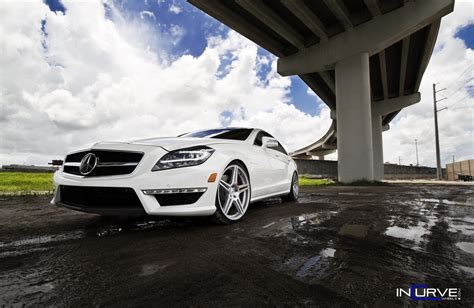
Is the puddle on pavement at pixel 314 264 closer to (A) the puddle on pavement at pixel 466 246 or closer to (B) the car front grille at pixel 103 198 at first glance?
(A) the puddle on pavement at pixel 466 246

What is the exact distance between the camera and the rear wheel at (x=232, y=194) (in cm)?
284

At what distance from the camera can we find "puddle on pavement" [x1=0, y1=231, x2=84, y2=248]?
216 cm

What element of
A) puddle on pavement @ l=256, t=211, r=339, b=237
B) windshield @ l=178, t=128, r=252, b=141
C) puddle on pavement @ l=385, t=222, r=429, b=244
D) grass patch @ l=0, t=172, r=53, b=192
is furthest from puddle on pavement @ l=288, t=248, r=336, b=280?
grass patch @ l=0, t=172, r=53, b=192

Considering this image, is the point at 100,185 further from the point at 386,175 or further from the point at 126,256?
the point at 386,175

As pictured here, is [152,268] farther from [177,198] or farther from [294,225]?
[294,225]

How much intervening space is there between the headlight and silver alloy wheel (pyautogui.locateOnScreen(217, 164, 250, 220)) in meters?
0.36

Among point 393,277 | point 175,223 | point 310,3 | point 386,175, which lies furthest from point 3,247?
point 386,175

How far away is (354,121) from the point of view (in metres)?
13.9

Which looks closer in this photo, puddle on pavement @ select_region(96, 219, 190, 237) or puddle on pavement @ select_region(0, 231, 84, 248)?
puddle on pavement @ select_region(0, 231, 84, 248)

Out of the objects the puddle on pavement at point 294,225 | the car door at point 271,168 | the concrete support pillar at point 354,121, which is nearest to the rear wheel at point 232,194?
the puddle on pavement at point 294,225

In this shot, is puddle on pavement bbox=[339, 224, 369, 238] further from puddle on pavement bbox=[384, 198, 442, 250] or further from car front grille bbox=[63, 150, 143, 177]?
car front grille bbox=[63, 150, 143, 177]

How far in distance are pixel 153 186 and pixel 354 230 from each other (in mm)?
1974

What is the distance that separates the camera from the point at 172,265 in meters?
1.64

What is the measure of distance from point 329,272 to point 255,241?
76 cm
